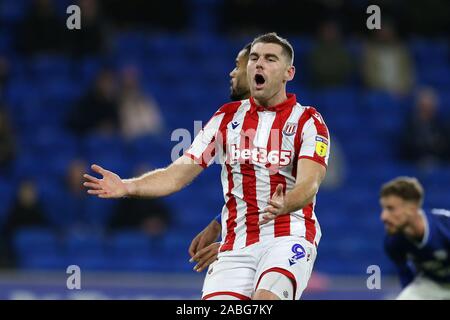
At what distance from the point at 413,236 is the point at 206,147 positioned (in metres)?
2.21

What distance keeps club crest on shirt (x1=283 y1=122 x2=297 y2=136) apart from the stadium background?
4.41m

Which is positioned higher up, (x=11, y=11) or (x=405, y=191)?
(x=11, y=11)

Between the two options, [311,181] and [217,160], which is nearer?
[311,181]

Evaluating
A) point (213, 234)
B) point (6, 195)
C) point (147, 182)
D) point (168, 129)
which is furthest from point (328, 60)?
point (147, 182)

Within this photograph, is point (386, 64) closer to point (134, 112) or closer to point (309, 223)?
point (134, 112)

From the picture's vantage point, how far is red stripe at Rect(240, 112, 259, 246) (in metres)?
5.88

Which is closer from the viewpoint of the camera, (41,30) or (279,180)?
(279,180)

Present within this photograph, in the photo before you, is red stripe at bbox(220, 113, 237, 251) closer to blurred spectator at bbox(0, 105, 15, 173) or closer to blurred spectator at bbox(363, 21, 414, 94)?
blurred spectator at bbox(0, 105, 15, 173)

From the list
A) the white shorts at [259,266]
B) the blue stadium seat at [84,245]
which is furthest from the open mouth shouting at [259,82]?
the blue stadium seat at [84,245]

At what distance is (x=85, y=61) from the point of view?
13531mm

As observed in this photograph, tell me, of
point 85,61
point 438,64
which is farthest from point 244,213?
point 438,64

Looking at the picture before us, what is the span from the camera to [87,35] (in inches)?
527

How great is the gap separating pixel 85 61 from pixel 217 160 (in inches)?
296

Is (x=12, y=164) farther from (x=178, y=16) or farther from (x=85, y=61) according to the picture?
(x=178, y=16)
